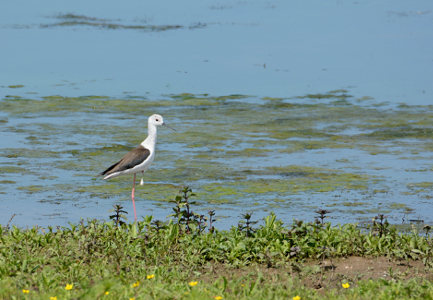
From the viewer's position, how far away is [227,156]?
44.9 feet

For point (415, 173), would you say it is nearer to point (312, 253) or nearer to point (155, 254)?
point (312, 253)

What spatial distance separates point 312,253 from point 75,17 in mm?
29682

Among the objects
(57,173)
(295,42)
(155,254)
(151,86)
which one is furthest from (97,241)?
(295,42)

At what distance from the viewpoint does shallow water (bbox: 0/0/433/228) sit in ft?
37.0

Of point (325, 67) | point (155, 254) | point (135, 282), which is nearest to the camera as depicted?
point (135, 282)

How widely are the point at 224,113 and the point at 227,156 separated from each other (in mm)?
4190

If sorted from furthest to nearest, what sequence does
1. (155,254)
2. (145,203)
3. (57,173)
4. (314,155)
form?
(314,155) < (57,173) < (145,203) < (155,254)

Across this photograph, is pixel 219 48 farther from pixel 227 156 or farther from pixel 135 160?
pixel 135 160

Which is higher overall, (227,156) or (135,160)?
(135,160)

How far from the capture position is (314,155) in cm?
1377

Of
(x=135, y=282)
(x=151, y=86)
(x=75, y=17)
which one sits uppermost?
(x=75, y=17)

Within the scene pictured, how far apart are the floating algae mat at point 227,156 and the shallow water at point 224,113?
3 cm

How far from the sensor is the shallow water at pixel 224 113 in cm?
1129

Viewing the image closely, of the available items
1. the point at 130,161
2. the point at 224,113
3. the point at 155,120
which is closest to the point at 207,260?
the point at 130,161
